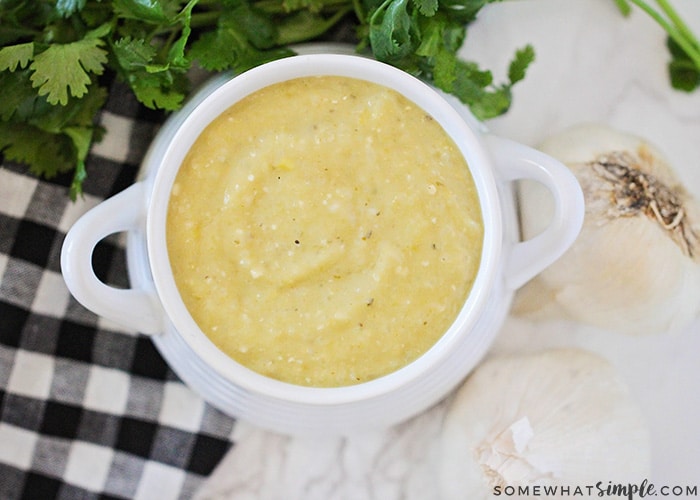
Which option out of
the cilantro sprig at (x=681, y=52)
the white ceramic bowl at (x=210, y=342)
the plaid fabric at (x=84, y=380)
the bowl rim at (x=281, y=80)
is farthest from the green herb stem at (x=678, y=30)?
the plaid fabric at (x=84, y=380)

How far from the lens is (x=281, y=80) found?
42.2 inches

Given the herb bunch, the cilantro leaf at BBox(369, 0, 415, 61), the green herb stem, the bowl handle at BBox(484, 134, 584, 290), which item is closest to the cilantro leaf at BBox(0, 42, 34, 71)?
the herb bunch

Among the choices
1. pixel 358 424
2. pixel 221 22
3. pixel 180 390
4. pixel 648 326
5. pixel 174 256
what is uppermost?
pixel 221 22

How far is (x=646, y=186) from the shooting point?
1.32 metres

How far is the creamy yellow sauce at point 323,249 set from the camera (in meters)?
1.02

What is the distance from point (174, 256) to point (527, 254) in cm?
45

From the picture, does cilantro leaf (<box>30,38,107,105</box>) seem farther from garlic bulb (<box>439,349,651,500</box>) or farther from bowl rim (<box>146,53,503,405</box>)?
garlic bulb (<box>439,349,651,500</box>)

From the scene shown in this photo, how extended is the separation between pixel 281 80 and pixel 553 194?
368 mm

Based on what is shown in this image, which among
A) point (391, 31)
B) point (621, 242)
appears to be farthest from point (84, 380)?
point (621, 242)

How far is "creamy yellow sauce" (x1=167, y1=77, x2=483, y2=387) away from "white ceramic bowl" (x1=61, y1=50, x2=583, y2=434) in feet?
0.06

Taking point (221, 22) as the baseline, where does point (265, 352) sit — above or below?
below

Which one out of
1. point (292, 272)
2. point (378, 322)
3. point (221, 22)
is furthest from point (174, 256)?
point (221, 22)

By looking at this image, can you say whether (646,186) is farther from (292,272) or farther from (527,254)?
(292,272)

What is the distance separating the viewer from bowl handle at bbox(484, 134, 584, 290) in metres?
1.09
